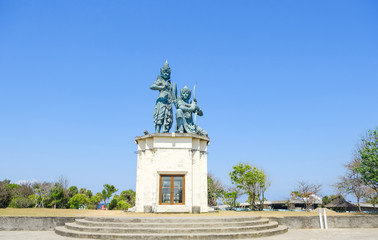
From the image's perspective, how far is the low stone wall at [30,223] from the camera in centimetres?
1269

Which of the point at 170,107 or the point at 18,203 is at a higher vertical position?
the point at 170,107

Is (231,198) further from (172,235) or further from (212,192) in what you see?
(172,235)

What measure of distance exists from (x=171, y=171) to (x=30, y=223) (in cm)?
719

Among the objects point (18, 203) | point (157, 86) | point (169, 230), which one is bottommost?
point (169, 230)

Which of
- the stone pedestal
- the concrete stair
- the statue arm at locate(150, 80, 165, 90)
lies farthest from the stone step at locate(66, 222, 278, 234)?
the statue arm at locate(150, 80, 165, 90)

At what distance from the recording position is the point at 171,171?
15.5 meters

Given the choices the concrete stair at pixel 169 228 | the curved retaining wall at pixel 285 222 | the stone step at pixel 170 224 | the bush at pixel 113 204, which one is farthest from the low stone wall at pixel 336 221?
the bush at pixel 113 204

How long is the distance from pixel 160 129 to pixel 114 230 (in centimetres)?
821

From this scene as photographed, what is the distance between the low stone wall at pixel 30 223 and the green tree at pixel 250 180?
69.9ft

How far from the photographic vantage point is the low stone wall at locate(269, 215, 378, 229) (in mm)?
13438

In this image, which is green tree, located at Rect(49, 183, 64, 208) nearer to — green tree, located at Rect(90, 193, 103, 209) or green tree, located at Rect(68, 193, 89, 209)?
green tree, located at Rect(68, 193, 89, 209)

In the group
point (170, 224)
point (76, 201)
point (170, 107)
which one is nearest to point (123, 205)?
point (76, 201)

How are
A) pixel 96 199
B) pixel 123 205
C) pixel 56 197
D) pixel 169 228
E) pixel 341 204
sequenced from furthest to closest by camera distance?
1. pixel 341 204
2. pixel 96 199
3. pixel 56 197
4. pixel 123 205
5. pixel 169 228

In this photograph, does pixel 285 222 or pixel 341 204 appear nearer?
pixel 285 222
